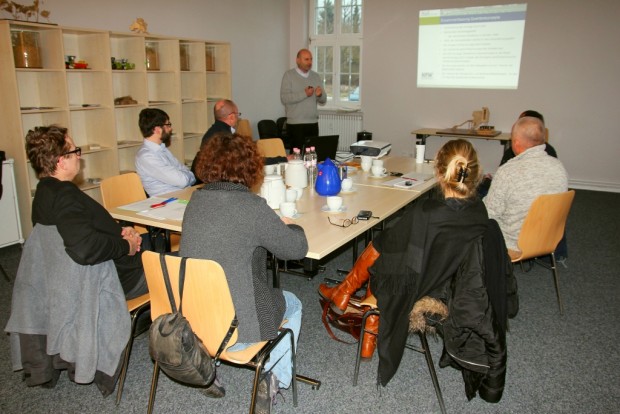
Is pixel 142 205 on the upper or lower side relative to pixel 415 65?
lower

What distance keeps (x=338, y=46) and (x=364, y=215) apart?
5825 millimetres

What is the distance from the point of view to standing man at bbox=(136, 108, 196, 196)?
3131 millimetres

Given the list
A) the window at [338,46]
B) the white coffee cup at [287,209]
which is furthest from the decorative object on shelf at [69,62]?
the window at [338,46]

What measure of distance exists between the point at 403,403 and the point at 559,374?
2.77ft

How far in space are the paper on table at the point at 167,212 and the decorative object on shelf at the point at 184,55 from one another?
10.5 feet

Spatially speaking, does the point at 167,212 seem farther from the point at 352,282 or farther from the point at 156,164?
the point at 352,282

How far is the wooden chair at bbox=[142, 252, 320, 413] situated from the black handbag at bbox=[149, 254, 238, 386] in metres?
0.03

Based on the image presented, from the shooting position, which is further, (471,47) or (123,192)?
(471,47)

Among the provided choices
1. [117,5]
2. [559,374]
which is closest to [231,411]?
[559,374]

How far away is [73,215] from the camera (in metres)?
1.89

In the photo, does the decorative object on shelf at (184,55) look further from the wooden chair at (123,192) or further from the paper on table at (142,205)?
the paper on table at (142,205)

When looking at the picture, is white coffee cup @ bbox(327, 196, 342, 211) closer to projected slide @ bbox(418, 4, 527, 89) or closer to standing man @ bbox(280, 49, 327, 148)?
standing man @ bbox(280, 49, 327, 148)

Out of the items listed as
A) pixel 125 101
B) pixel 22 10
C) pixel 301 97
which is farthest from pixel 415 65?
pixel 22 10

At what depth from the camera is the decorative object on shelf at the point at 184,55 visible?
5438 mm
